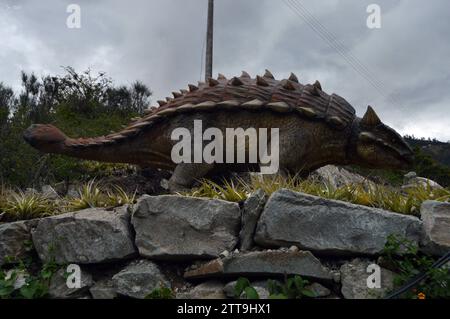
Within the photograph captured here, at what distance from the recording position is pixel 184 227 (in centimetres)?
395

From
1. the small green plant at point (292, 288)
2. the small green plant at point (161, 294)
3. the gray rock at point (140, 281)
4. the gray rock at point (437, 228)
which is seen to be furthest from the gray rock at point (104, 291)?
the gray rock at point (437, 228)

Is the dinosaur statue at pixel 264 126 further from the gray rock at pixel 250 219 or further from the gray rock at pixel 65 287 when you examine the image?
the gray rock at pixel 65 287

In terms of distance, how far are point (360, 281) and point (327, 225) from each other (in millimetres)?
466

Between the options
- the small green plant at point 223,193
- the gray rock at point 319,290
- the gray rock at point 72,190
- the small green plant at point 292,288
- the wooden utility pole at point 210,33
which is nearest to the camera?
the small green plant at point 292,288

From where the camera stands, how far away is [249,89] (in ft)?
15.9

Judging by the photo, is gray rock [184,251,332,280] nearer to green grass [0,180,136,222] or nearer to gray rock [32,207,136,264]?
gray rock [32,207,136,264]

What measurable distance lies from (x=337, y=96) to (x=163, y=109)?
71.6 inches

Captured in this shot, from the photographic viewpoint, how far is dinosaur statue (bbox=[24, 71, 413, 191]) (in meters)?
4.61

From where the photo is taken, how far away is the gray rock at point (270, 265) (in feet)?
11.8

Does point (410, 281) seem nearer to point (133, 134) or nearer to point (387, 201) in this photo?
point (387, 201)

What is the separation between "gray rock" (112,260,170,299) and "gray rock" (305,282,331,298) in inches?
44.3

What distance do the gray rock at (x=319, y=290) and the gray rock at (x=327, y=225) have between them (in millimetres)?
261
